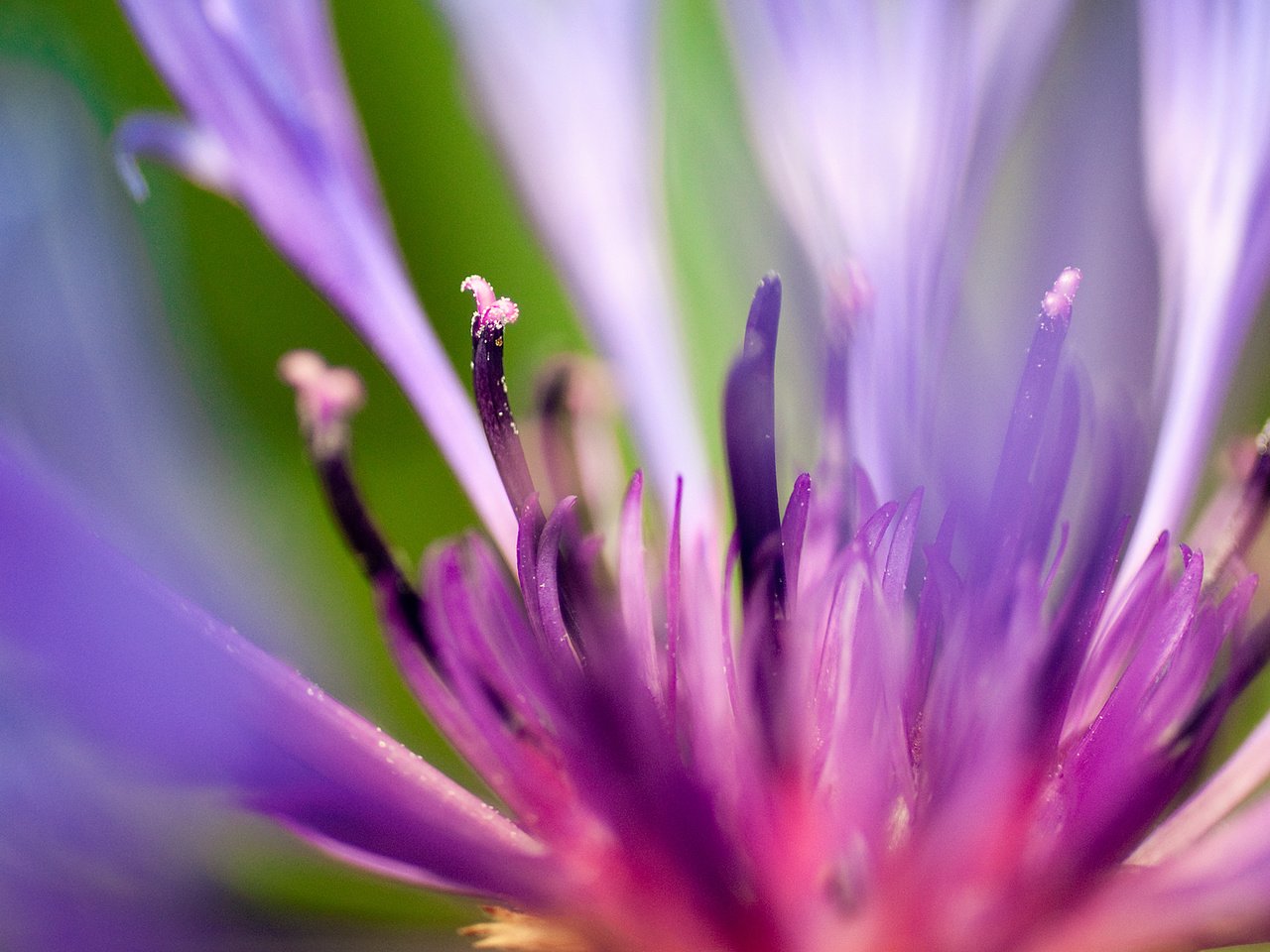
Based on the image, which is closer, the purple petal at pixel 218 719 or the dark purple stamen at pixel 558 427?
the purple petal at pixel 218 719

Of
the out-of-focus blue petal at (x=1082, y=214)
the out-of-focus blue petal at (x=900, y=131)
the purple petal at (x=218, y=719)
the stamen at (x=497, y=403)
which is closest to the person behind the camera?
the purple petal at (x=218, y=719)

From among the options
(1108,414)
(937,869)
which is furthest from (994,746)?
(1108,414)

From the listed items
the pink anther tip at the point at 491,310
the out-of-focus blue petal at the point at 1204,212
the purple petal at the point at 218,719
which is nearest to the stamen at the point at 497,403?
the pink anther tip at the point at 491,310

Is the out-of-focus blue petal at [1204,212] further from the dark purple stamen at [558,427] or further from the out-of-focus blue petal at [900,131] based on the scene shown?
the dark purple stamen at [558,427]

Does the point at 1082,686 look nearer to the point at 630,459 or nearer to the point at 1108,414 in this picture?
the point at 1108,414

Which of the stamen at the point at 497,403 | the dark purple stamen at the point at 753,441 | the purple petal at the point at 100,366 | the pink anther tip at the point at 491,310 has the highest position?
the purple petal at the point at 100,366

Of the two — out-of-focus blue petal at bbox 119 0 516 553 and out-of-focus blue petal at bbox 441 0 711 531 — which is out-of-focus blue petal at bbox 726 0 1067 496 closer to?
out-of-focus blue petal at bbox 441 0 711 531
